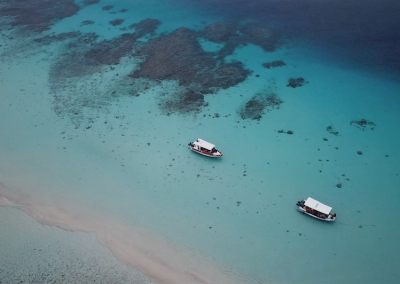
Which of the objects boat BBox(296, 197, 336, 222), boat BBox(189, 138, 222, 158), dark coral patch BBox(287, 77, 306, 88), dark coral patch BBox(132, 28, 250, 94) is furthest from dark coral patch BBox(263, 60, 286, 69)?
boat BBox(296, 197, 336, 222)

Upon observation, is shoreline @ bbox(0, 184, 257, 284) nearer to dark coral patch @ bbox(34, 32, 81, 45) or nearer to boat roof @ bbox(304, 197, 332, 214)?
boat roof @ bbox(304, 197, 332, 214)

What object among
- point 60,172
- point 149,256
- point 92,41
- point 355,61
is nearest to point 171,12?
point 92,41

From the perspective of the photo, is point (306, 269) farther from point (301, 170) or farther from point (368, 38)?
point (368, 38)

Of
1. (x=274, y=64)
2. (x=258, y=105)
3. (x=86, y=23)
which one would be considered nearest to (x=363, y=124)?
(x=258, y=105)

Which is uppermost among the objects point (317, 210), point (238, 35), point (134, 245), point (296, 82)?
point (238, 35)

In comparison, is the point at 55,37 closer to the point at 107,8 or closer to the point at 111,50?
the point at 111,50

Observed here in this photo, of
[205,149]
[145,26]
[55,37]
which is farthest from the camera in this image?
[145,26]
